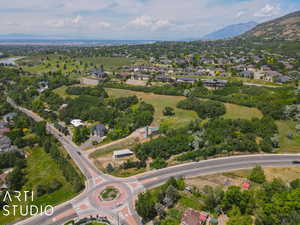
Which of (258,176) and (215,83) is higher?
(215,83)

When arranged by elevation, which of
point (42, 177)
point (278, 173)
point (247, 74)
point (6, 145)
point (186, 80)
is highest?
point (247, 74)

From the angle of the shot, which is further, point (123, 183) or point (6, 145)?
point (6, 145)

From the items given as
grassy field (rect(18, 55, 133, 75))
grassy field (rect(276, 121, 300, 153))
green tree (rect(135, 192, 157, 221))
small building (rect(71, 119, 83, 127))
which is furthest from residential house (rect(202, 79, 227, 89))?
green tree (rect(135, 192, 157, 221))

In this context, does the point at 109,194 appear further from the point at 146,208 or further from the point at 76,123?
the point at 76,123

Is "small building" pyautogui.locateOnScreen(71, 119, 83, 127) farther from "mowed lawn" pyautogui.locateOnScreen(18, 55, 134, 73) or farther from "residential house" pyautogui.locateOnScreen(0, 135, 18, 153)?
"mowed lawn" pyautogui.locateOnScreen(18, 55, 134, 73)

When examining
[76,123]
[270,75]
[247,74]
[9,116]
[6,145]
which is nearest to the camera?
[6,145]

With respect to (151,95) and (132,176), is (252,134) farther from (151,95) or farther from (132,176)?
(151,95)

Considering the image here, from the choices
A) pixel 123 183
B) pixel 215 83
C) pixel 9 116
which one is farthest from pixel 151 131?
pixel 9 116
